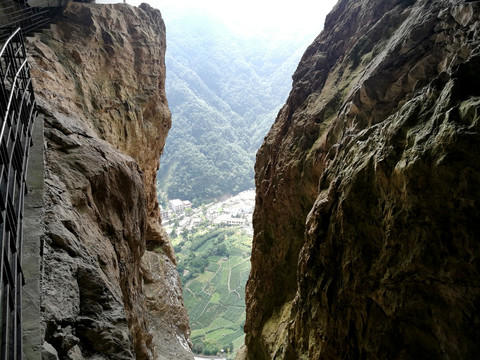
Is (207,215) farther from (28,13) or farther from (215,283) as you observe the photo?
(28,13)

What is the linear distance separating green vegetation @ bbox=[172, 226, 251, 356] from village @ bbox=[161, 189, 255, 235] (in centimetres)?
286

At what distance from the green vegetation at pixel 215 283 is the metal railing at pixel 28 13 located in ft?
103

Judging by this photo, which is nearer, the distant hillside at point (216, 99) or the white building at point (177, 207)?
the white building at point (177, 207)

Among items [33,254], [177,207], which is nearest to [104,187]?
[33,254]

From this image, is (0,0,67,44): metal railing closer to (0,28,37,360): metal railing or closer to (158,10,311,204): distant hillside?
(0,28,37,360): metal railing

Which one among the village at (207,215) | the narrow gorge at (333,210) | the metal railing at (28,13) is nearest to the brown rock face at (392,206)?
the narrow gorge at (333,210)

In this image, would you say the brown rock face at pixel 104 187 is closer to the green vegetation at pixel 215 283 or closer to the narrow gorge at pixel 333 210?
the narrow gorge at pixel 333 210

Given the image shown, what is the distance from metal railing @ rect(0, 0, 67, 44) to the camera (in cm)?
1190

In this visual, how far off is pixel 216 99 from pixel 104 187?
134 meters

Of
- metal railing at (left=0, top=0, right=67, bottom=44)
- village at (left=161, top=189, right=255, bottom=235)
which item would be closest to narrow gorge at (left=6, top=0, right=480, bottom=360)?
metal railing at (left=0, top=0, right=67, bottom=44)

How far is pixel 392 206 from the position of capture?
5.10 meters

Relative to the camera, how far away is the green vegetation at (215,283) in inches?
1430

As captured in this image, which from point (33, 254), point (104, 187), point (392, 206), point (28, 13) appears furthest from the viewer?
point (28, 13)

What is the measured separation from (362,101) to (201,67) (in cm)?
15763
